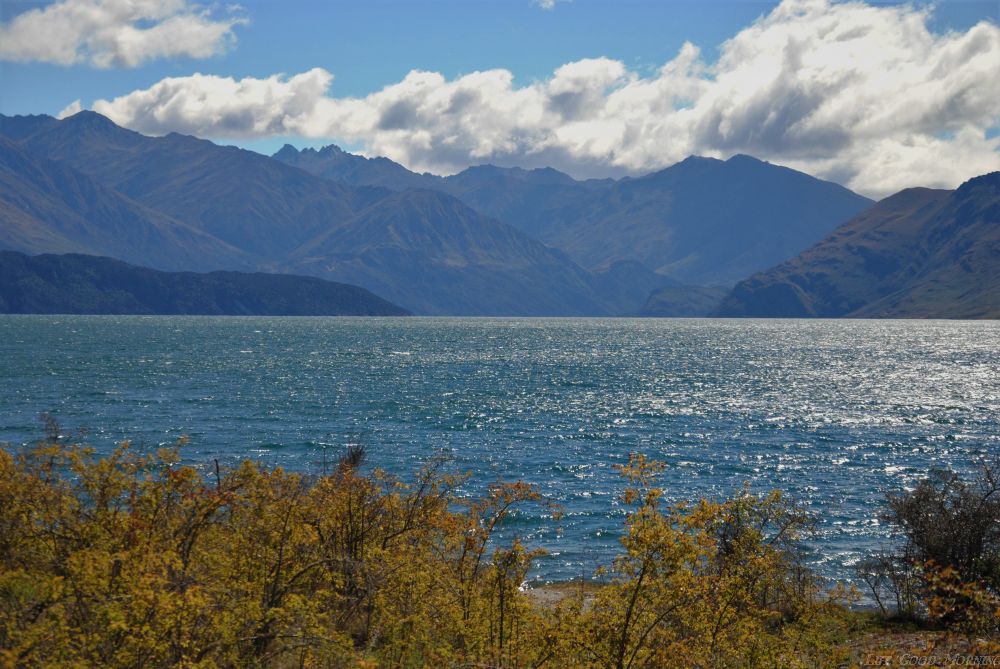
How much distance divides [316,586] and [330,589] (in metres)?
1.64

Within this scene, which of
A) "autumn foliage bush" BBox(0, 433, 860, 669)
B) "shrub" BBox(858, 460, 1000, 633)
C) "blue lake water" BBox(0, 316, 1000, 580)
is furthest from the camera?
"blue lake water" BBox(0, 316, 1000, 580)

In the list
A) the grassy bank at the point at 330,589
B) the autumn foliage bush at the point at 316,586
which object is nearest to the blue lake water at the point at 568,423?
the grassy bank at the point at 330,589

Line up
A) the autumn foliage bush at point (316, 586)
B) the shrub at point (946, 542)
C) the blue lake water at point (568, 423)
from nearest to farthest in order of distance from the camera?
the autumn foliage bush at point (316, 586) → the shrub at point (946, 542) → the blue lake water at point (568, 423)

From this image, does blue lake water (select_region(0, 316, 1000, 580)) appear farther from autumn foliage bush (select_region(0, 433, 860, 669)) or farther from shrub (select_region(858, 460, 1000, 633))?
autumn foliage bush (select_region(0, 433, 860, 669))

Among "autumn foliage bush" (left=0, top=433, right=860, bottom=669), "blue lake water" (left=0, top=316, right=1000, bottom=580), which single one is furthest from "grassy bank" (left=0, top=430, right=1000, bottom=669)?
"blue lake water" (left=0, top=316, right=1000, bottom=580)

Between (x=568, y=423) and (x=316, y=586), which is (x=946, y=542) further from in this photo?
(x=568, y=423)

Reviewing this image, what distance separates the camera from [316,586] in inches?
889

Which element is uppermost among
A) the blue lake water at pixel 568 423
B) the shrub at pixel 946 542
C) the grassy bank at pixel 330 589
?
the grassy bank at pixel 330 589

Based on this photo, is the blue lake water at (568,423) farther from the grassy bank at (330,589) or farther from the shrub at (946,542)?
the grassy bank at (330,589)

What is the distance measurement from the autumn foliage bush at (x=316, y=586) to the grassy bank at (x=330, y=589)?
6 cm

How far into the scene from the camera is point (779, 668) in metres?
17.7

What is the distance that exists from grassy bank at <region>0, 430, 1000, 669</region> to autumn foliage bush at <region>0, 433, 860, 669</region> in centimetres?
6

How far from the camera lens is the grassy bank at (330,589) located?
1445cm

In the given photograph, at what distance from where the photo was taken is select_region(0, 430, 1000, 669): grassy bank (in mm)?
14445
